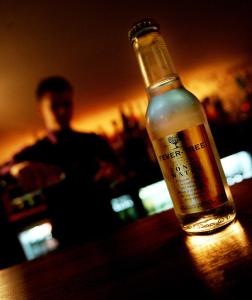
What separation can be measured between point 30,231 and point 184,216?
2029 mm

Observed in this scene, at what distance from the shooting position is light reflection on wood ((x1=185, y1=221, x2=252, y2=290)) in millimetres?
259

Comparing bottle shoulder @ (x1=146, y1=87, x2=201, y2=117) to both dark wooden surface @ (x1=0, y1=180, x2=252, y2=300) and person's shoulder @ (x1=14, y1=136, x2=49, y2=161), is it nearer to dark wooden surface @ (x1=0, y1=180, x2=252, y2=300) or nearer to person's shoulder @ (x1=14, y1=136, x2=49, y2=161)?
dark wooden surface @ (x1=0, y1=180, x2=252, y2=300)

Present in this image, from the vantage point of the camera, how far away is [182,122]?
401 millimetres

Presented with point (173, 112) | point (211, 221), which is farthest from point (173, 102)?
point (211, 221)

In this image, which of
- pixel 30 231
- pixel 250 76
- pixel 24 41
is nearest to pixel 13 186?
pixel 30 231

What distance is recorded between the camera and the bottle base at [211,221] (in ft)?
1.22

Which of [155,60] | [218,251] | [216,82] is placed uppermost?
[216,82]

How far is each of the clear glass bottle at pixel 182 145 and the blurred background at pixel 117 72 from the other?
1340mm

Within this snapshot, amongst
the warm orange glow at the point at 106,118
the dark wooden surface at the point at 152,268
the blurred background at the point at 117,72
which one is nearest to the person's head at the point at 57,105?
the blurred background at the point at 117,72

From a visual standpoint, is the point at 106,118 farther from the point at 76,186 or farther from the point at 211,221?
the point at 211,221

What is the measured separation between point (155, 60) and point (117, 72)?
6.37 ft

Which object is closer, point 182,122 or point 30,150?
point 182,122

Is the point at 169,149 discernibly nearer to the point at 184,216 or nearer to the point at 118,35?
the point at 184,216

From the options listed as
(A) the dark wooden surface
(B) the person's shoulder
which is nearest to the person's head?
(B) the person's shoulder
